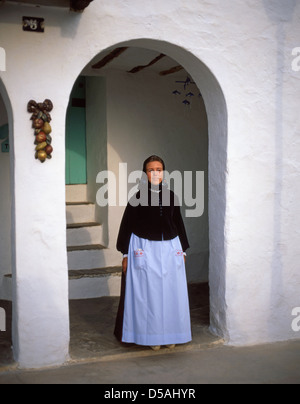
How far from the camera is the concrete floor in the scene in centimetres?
408

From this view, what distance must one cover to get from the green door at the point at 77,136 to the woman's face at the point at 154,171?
2898 mm

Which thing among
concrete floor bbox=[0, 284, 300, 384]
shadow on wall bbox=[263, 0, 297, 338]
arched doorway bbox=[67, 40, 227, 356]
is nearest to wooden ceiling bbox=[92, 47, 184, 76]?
arched doorway bbox=[67, 40, 227, 356]

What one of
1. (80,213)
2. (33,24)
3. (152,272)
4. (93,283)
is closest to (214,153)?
(152,272)

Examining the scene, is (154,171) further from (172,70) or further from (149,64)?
(172,70)

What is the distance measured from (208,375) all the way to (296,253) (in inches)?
62.2

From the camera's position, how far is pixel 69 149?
7.36m

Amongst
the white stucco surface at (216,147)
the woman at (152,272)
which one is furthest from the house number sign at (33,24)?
the woman at (152,272)

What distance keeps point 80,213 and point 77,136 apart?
113cm

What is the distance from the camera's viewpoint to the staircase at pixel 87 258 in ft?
20.8

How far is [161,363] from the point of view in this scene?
438 cm

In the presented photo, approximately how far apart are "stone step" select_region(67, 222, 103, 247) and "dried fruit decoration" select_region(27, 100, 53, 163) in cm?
265

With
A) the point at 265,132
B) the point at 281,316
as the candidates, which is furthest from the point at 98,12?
the point at 281,316

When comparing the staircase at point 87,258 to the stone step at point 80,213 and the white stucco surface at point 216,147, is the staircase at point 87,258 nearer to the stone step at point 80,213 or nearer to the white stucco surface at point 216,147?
the stone step at point 80,213
